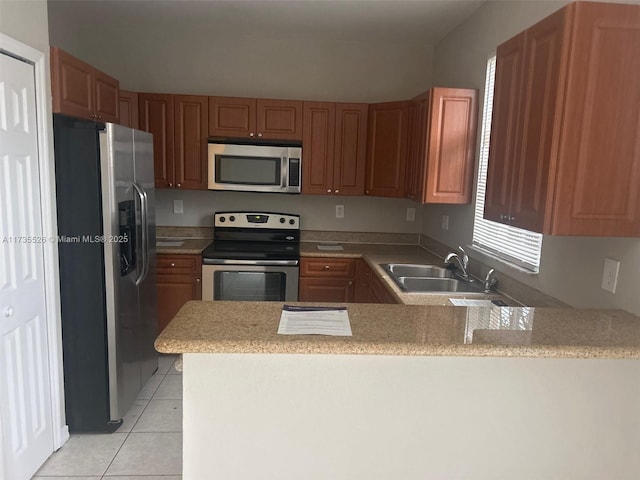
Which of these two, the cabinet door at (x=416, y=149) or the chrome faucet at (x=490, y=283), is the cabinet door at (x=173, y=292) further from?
the chrome faucet at (x=490, y=283)

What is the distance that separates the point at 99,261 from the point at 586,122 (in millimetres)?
2318

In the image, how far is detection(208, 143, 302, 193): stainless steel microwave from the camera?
3750mm

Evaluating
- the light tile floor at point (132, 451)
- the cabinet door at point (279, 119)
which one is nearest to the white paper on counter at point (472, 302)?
the light tile floor at point (132, 451)

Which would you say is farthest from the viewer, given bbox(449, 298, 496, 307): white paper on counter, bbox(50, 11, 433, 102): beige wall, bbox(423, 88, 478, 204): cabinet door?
bbox(50, 11, 433, 102): beige wall

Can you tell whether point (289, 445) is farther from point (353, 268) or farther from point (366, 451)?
point (353, 268)

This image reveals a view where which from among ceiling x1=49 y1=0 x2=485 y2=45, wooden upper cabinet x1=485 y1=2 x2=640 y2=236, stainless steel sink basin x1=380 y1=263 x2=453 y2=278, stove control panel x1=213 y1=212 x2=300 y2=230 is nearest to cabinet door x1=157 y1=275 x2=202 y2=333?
stove control panel x1=213 y1=212 x2=300 y2=230

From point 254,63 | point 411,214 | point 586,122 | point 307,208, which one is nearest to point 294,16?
point 254,63

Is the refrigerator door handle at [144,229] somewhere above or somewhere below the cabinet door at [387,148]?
below

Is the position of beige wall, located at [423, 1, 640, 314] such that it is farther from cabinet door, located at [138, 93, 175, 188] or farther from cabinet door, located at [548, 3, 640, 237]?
cabinet door, located at [138, 93, 175, 188]

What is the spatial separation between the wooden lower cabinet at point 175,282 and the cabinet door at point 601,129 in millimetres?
2783

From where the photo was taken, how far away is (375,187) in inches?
Result: 151

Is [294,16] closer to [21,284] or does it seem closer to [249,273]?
[249,273]

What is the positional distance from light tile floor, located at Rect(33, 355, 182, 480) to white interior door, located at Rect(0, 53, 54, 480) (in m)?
0.15

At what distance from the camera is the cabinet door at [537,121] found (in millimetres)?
1561
